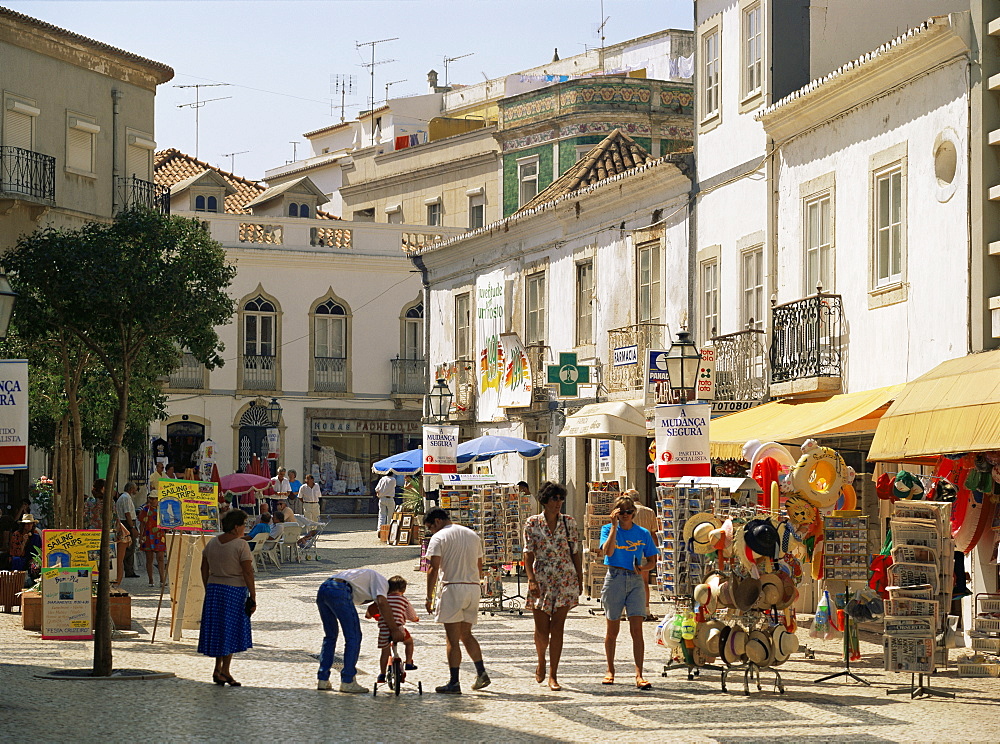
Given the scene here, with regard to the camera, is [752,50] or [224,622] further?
[752,50]

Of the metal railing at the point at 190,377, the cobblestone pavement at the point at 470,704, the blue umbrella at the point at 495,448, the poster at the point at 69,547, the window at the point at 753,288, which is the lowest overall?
the cobblestone pavement at the point at 470,704

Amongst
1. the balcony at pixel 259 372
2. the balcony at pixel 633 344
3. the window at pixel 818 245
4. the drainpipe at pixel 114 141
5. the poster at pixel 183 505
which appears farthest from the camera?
the balcony at pixel 259 372

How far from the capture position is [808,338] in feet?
65.1

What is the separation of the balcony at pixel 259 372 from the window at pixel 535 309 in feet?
59.7

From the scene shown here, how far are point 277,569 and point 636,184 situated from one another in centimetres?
933

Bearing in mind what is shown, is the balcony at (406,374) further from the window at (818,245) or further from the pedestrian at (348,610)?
the pedestrian at (348,610)

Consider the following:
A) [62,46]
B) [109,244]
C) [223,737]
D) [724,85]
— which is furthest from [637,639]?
[62,46]

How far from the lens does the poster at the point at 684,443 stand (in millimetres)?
15609

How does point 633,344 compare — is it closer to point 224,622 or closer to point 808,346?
point 808,346

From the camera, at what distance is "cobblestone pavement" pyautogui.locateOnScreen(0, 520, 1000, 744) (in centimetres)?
1071

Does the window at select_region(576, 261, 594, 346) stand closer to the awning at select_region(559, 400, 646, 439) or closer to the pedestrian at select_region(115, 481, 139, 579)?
the awning at select_region(559, 400, 646, 439)

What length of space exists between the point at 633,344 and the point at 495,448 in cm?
360

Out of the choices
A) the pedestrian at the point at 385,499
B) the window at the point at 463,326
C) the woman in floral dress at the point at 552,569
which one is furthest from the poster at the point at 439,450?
the woman in floral dress at the point at 552,569

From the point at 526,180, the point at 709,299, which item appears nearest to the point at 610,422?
the point at 709,299
